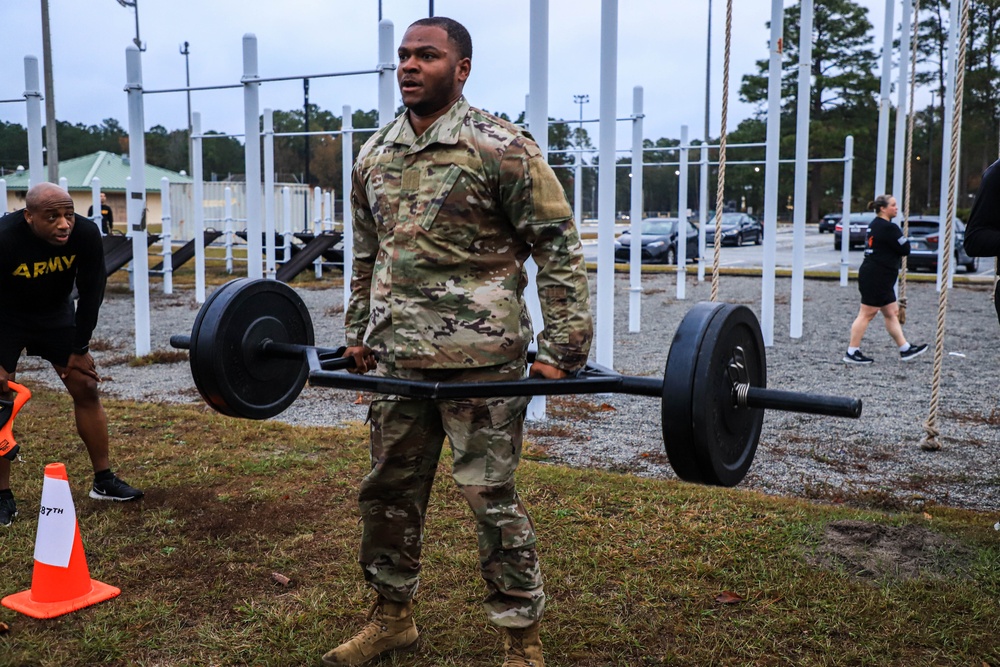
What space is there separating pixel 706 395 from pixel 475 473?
71 centimetres

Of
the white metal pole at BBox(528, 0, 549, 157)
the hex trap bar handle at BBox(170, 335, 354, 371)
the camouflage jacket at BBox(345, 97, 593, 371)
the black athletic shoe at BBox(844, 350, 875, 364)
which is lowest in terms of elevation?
the black athletic shoe at BBox(844, 350, 875, 364)

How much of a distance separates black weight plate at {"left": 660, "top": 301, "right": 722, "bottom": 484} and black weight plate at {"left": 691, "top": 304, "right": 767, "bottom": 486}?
0.01m

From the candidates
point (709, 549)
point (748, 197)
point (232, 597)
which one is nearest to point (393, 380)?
point (232, 597)

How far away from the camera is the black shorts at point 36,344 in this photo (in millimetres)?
4211

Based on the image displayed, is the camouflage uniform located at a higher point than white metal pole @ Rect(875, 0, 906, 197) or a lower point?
lower

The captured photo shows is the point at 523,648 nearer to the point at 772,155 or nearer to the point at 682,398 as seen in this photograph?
the point at 682,398

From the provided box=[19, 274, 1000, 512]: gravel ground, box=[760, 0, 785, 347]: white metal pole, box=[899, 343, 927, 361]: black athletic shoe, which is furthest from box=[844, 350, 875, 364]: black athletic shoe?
box=[760, 0, 785, 347]: white metal pole

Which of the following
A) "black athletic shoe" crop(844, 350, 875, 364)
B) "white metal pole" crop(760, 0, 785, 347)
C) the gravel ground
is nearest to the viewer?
the gravel ground

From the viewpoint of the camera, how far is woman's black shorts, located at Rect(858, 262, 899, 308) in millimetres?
8750

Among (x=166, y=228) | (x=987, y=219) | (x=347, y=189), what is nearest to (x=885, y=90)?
(x=347, y=189)

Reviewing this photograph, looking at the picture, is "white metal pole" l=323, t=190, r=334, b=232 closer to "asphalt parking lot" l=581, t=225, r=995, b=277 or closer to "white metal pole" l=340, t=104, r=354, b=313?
"asphalt parking lot" l=581, t=225, r=995, b=277

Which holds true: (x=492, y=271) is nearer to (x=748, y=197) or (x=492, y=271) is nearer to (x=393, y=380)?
(x=393, y=380)

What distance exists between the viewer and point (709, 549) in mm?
3791

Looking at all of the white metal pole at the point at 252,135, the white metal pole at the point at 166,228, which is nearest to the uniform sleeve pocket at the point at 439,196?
the white metal pole at the point at 252,135
